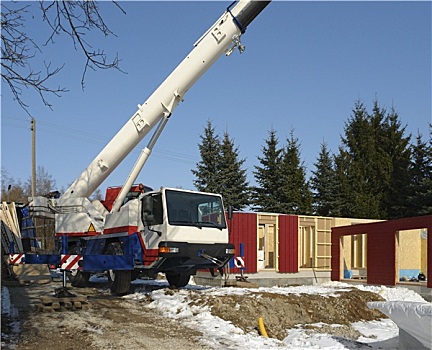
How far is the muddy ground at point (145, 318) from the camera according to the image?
8383mm

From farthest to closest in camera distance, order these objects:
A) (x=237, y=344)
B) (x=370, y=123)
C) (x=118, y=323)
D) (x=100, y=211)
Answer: (x=370, y=123)
(x=100, y=211)
(x=118, y=323)
(x=237, y=344)

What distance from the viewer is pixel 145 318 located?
10531 millimetres

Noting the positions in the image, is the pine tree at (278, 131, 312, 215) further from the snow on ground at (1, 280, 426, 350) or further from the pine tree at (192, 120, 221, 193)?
the snow on ground at (1, 280, 426, 350)

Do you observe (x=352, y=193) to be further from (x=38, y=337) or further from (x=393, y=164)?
(x=38, y=337)

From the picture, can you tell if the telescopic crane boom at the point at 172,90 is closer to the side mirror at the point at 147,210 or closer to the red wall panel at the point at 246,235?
the side mirror at the point at 147,210

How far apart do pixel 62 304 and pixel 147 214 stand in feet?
9.30

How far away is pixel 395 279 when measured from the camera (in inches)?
734

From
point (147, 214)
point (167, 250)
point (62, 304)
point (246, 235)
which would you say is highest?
point (147, 214)

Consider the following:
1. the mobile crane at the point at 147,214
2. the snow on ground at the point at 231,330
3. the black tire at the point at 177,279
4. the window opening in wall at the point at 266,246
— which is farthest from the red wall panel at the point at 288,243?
the snow on ground at the point at 231,330

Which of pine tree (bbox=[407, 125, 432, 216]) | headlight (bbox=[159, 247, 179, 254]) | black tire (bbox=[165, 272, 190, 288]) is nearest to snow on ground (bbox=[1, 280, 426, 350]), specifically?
black tire (bbox=[165, 272, 190, 288])

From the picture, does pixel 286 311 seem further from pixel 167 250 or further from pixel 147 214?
pixel 147 214

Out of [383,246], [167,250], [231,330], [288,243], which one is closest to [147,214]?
[167,250]

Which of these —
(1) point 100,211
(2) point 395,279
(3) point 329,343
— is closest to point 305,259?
(2) point 395,279

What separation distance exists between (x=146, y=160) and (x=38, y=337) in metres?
6.02
